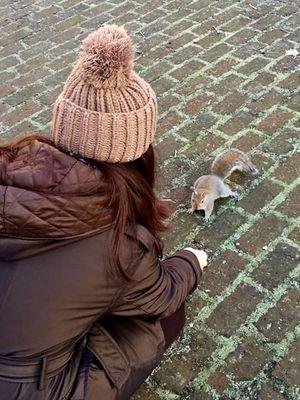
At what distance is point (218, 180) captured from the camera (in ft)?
11.1

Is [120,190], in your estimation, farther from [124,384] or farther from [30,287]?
[124,384]

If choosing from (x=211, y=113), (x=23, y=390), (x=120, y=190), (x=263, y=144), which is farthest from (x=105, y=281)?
(x=211, y=113)

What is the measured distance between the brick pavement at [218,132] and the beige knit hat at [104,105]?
1192 mm

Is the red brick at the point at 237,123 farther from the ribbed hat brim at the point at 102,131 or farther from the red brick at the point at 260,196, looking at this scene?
the ribbed hat brim at the point at 102,131

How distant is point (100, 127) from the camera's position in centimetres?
191

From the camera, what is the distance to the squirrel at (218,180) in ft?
10.9

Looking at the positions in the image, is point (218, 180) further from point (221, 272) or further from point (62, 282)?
point (62, 282)

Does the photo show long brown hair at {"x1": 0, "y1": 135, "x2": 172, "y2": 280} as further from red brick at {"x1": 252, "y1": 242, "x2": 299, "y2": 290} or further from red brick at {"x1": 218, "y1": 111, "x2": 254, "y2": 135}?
red brick at {"x1": 218, "y1": 111, "x2": 254, "y2": 135}

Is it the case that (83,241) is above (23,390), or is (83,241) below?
above

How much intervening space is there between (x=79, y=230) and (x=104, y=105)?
42cm

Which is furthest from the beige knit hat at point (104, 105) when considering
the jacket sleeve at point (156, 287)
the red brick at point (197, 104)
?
the red brick at point (197, 104)

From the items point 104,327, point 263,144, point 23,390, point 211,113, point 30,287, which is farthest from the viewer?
point 211,113

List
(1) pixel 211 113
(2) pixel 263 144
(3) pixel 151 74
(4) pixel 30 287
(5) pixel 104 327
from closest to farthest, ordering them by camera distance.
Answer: (4) pixel 30 287 → (5) pixel 104 327 → (2) pixel 263 144 → (1) pixel 211 113 → (3) pixel 151 74

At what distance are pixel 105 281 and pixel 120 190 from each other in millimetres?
308
